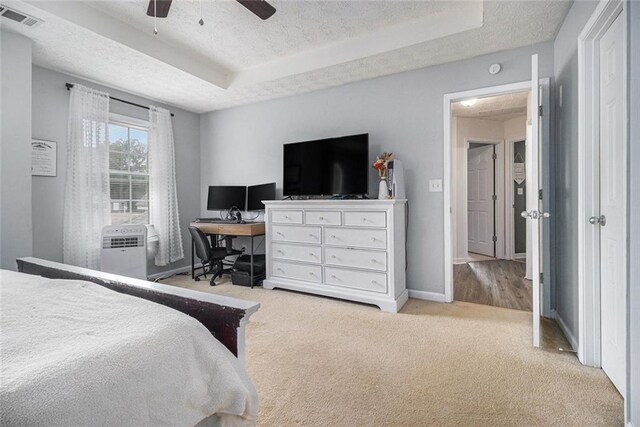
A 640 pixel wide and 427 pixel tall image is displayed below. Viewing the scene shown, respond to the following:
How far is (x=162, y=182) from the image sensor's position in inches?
158

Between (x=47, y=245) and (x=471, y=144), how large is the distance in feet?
21.2

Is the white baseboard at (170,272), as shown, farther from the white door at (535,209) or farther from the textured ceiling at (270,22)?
the white door at (535,209)

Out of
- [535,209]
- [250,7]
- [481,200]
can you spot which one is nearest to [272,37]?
[250,7]

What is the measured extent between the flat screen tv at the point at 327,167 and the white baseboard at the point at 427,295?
120cm

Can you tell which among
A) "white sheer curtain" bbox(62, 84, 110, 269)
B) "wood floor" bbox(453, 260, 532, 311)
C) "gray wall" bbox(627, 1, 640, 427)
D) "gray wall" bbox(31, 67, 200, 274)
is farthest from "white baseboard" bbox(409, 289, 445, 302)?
"gray wall" bbox(31, 67, 200, 274)

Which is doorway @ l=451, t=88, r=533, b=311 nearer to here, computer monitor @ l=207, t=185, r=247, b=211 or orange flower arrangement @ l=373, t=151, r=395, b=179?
orange flower arrangement @ l=373, t=151, r=395, b=179

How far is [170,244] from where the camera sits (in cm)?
411

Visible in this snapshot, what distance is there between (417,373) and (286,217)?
2081mm

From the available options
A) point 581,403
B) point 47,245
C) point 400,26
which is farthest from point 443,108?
point 47,245

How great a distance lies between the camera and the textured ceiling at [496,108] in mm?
3978

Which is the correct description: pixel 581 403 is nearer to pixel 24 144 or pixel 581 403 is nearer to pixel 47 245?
pixel 24 144

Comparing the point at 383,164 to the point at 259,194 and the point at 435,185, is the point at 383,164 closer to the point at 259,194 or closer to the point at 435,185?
the point at 435,185

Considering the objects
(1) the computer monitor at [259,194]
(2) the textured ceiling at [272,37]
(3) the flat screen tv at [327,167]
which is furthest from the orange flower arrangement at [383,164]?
(1) the computer monitor at [259,194]

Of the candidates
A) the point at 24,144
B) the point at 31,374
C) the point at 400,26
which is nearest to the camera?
the point at 31,374
